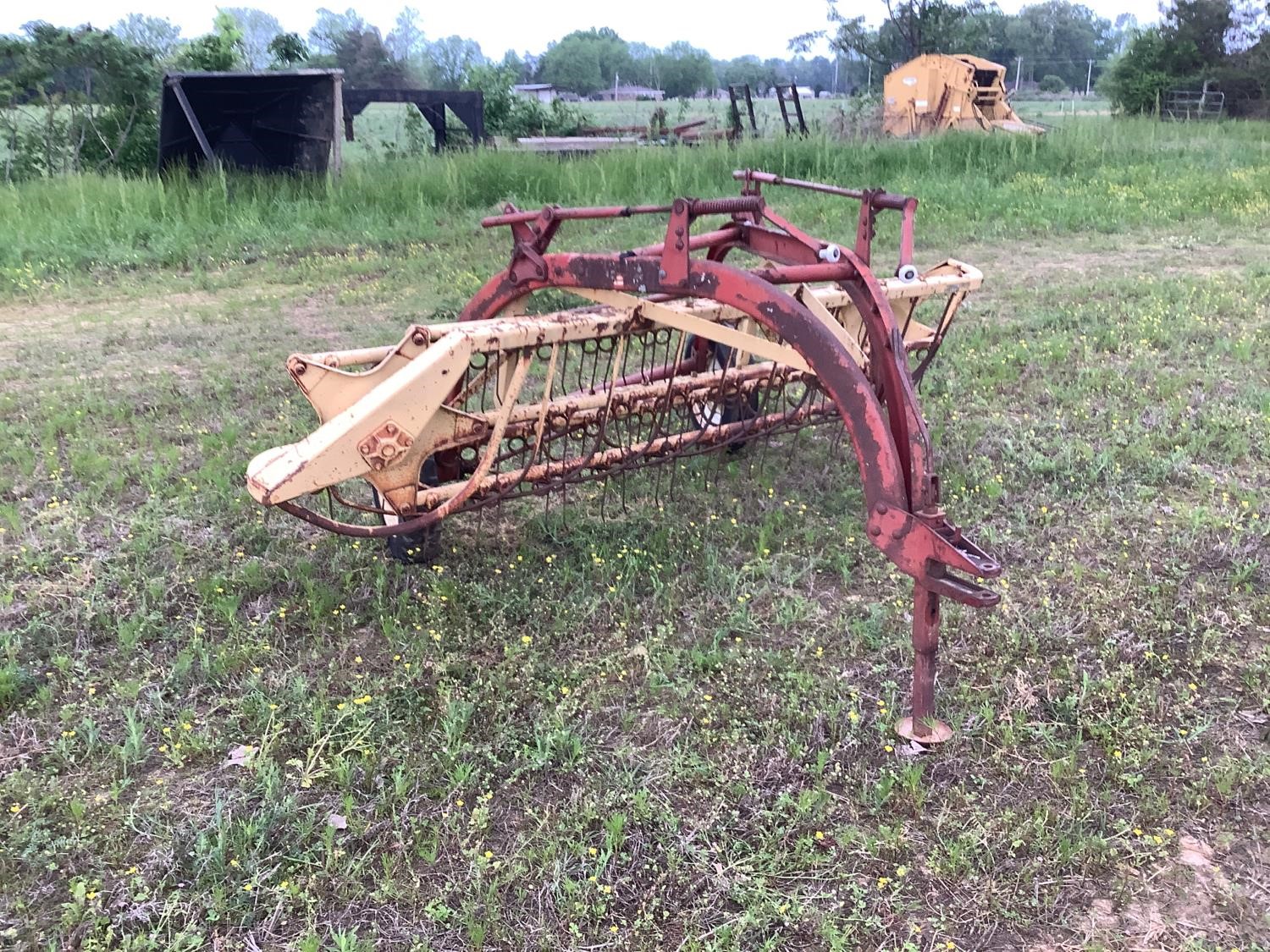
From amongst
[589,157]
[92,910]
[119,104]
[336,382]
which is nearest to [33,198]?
[119,104]

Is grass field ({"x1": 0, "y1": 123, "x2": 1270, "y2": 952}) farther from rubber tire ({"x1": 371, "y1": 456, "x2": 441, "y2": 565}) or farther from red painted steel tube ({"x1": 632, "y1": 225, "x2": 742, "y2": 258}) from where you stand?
red painted steel tube ({"x1": 632, "y1": 225, "x2": 742, "y2": 258})

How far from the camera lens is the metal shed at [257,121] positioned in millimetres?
10555

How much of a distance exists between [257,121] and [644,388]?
914cm

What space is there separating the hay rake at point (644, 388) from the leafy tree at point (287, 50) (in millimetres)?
15163

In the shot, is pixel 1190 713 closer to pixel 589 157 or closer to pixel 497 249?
pixel 497 249

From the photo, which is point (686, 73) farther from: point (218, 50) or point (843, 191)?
point (843, 191)

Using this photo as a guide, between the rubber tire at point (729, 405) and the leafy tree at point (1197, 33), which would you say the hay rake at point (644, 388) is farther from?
the leafy tree at point (1197, 33)

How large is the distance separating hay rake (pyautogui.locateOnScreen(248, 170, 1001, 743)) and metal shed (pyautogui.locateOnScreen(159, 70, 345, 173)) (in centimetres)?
825

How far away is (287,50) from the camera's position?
16766mm

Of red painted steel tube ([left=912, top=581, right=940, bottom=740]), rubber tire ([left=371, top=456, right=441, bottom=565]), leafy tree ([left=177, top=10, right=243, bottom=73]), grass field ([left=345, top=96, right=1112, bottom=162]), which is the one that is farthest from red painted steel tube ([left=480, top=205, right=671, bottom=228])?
leafy tree ([left=177, top=10, right=243, bottom=73])

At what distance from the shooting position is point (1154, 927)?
85.0 inches

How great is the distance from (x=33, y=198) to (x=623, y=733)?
9.87 metres

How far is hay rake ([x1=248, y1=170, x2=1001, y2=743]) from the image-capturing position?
251 cm

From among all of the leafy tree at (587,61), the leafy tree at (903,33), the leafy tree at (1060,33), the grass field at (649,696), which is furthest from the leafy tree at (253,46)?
the leafy tree at (1060,33)
